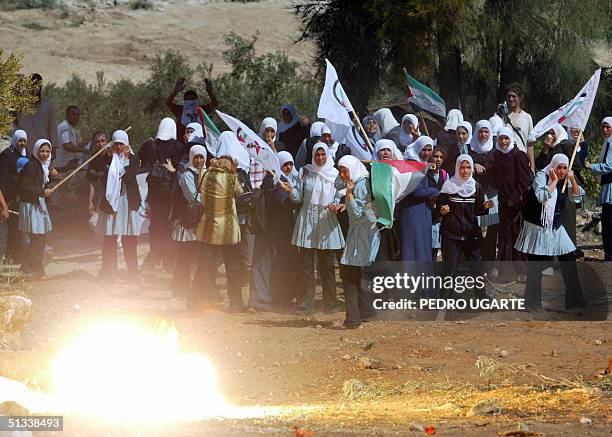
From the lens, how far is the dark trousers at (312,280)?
13.0 meters

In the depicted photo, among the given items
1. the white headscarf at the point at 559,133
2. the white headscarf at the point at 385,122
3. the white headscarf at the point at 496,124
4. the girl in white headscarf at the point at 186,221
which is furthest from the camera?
the white headscarf at the point at 385,122

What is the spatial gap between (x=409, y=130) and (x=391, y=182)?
303 cm

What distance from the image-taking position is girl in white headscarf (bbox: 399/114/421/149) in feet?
49.4

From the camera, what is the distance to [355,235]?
12.1 m

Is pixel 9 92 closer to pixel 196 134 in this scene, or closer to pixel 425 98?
pixel 196 134

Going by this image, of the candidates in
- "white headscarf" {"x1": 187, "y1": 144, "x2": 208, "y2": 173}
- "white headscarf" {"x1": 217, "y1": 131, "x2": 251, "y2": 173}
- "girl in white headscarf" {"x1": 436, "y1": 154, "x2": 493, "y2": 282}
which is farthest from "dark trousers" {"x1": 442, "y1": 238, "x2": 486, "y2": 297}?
"white headscarf" {"x1": 187, "y1": 144, "x2": 208, "y2": 173}

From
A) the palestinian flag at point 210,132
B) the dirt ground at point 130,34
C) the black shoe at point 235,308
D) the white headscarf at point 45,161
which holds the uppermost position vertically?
the dirt ground at point 130,34

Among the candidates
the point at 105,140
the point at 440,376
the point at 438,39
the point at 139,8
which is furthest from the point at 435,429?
the point at 139,8

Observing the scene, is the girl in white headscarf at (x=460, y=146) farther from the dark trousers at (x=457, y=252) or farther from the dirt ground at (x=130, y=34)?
the dirt ground at (x=130, y=34)

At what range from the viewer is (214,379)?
10.2 metres

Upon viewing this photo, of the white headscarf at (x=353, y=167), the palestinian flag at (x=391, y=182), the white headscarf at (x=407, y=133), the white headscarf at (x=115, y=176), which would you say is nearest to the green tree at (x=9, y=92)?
the white headscarf at (x=115, y=176)

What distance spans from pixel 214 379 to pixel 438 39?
970 cm

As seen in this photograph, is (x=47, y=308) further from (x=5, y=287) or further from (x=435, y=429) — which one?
(x=435, y=429)

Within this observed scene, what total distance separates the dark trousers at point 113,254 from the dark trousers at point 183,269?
3.37 feet
